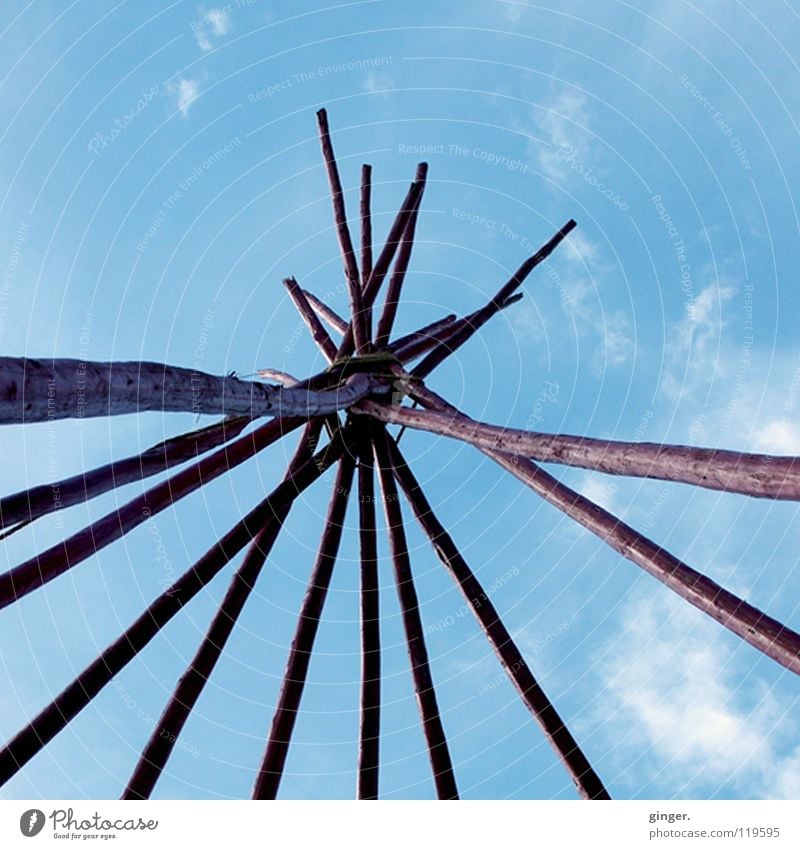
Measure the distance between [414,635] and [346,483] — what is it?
2985 mm

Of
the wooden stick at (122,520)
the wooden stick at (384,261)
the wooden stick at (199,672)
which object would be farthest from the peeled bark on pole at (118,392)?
the wooden stick at (384,261)

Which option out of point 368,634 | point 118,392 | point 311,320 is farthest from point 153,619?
point 311,320

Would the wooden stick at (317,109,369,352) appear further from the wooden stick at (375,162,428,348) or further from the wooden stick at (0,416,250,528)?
the wooden stick at (0,416,250,528)

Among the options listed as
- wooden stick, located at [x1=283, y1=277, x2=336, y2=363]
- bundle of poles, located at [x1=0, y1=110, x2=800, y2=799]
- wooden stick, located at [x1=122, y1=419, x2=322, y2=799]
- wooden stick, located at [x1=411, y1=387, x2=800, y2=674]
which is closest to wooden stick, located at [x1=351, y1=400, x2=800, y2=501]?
bundle of poles, located at [x1=0, y1=110, x2=800, y2=799]

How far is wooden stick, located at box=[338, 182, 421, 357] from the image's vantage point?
14.1 m

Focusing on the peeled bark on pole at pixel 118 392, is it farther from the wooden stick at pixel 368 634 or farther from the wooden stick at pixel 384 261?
the wooden stick at pixel 384 261

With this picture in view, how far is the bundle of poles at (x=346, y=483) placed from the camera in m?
6.21

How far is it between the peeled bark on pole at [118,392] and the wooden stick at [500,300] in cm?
629

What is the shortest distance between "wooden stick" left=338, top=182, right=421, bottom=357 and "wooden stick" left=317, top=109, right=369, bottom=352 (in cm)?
27

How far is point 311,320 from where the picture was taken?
15.8m

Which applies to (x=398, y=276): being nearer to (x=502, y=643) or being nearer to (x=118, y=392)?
(x=502, y=643)
